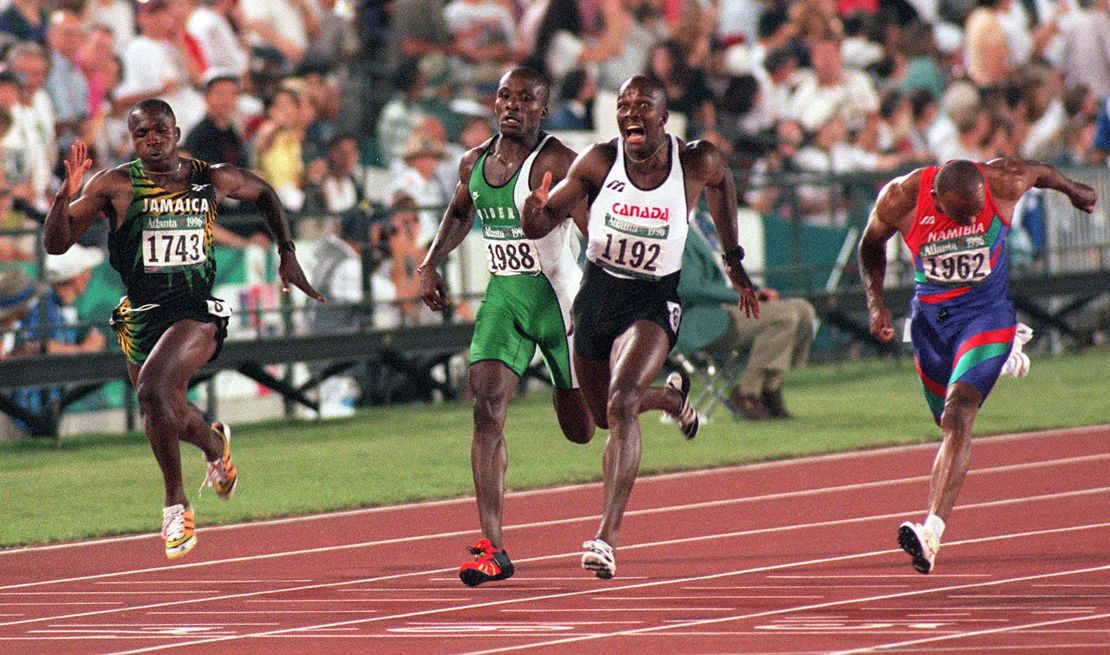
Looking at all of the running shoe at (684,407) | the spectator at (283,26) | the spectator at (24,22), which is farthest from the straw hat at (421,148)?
the running shoe at (684,407)

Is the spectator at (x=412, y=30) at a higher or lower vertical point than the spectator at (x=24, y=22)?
lower

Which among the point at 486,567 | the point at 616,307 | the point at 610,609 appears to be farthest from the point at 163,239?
the point at 610,609

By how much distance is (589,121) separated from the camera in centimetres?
2103

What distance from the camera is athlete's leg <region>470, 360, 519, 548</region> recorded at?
921 cm

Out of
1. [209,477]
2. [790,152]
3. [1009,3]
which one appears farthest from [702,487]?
[1009,3]

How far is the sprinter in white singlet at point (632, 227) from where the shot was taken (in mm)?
9094

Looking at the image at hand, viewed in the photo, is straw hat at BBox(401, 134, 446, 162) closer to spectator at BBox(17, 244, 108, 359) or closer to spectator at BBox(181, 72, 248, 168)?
spectator at BBox(181, 72, 248, 168)

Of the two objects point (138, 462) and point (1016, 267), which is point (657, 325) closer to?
point (138, 462)

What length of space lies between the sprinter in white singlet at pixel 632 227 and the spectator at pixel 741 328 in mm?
6476

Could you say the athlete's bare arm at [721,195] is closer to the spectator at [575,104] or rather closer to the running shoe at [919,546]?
the running shoe at [919,546]

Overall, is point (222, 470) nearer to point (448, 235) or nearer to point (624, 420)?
point (448, 235)

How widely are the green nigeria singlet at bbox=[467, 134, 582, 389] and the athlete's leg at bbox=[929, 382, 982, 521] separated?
1.76 metres

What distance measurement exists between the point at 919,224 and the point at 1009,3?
1877cm

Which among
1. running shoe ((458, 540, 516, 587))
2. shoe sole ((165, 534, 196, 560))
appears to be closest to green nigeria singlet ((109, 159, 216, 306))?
shoe sole ((165, 534, 196, 560))
